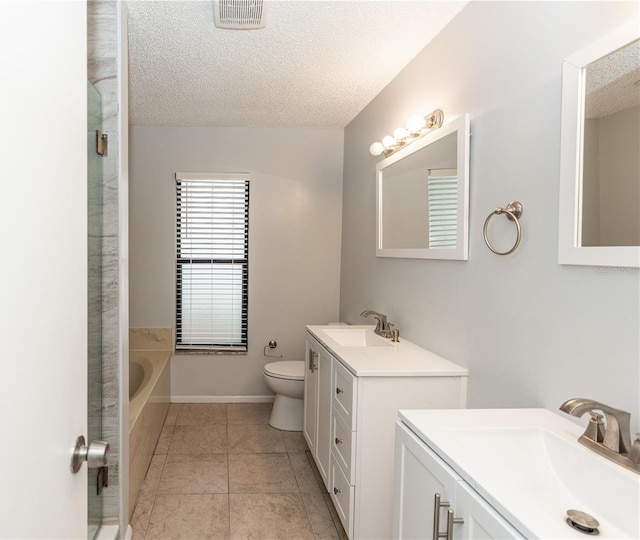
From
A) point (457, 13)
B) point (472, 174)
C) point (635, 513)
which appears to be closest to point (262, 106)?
point (457, 13)

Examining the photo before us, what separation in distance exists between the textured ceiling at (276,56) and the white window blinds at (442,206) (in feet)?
2.36

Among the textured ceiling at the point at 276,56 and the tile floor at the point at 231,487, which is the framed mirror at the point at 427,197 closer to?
the textured ceiling at the point at 276,56

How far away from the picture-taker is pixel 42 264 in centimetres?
73

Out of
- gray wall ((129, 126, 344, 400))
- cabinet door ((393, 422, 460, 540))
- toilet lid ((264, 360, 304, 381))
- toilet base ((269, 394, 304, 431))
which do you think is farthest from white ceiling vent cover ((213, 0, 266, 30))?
toilet base ((269, 394, 304, 431))

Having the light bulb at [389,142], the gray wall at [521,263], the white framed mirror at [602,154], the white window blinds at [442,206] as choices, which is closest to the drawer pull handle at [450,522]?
the gray wall at [521,263]

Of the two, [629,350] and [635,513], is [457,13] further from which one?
[635,513]

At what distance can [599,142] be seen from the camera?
4.29 feet

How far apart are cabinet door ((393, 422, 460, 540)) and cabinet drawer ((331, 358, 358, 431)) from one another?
538mm

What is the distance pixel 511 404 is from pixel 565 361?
0.34 metres

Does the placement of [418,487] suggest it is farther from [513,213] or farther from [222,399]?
[222,399]

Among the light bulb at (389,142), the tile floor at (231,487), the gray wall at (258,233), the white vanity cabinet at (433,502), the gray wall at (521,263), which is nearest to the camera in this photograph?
the white vanity cabinet at (433,502)

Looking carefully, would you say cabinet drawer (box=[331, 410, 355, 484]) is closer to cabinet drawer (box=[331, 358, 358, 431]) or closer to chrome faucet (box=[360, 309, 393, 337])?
cabinet drawer (box=[331, 358, 358, 431])

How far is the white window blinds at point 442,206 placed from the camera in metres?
2.14

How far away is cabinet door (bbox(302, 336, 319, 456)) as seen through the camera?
2801 millimetres
